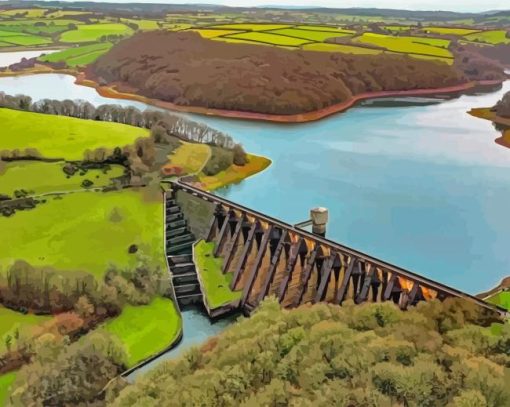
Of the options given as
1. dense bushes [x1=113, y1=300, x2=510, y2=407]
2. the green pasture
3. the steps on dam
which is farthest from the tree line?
the green pasture

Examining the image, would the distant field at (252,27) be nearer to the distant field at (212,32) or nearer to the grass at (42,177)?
the distant field at (212,32)

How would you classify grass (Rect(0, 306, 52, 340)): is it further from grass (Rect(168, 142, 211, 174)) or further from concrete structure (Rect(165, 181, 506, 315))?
grass (Rect(168, 142, 211, 174))

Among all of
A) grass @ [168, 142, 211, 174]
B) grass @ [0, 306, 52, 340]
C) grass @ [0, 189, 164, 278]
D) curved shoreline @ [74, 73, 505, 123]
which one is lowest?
curved shoreline @ [74, 73, 505, 123]

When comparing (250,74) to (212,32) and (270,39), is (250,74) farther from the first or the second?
(212,32)

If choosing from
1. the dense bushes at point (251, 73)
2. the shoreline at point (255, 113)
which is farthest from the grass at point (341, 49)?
the shoreline at point (255, 113)

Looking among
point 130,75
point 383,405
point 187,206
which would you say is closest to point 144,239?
point 187,206

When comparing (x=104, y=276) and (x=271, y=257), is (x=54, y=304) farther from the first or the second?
(x=271, y=257)

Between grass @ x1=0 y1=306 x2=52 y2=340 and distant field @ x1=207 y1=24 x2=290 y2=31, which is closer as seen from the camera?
grass @ x1=0 y1=306 x2=52 y2=340
